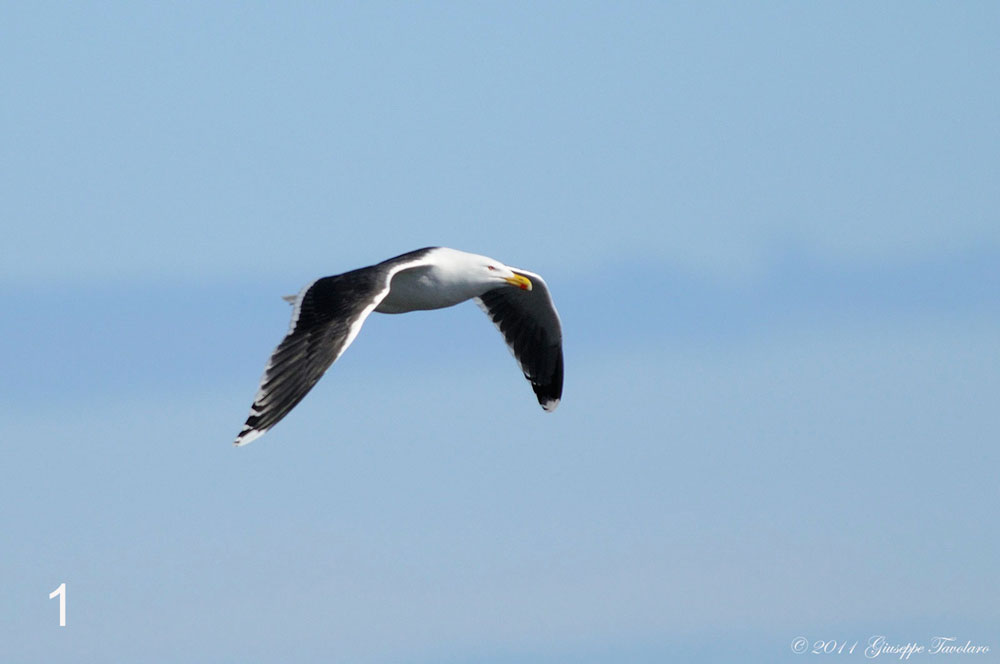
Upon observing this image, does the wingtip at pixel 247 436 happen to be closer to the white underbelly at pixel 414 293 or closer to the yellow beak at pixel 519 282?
the white underbelly at pixel 414 293

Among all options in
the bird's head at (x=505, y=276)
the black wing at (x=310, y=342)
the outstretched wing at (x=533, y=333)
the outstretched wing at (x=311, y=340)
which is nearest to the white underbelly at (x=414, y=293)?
the bird's head at (x=505, y=276)

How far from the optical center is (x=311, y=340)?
33.3m

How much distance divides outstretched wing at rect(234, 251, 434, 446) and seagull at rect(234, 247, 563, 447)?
0.5 inches

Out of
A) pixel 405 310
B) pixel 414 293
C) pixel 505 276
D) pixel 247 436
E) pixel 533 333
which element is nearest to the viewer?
pixel 247 436

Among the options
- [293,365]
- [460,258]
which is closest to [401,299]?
[460,258]

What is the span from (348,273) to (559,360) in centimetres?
634

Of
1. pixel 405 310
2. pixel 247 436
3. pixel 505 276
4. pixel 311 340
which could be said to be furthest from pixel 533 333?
pixel 247 436

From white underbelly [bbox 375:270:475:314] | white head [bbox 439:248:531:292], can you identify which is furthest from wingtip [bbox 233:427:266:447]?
white head [bbox 439:248:531:292]

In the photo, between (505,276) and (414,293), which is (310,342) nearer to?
(414,293)

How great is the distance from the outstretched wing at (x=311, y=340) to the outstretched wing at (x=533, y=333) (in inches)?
207

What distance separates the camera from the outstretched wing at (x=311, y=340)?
32.7m

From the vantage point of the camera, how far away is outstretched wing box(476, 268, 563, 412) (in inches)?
1554

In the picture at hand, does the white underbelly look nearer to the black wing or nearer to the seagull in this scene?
the seagull

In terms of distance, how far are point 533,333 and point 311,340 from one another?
740 centimetres
